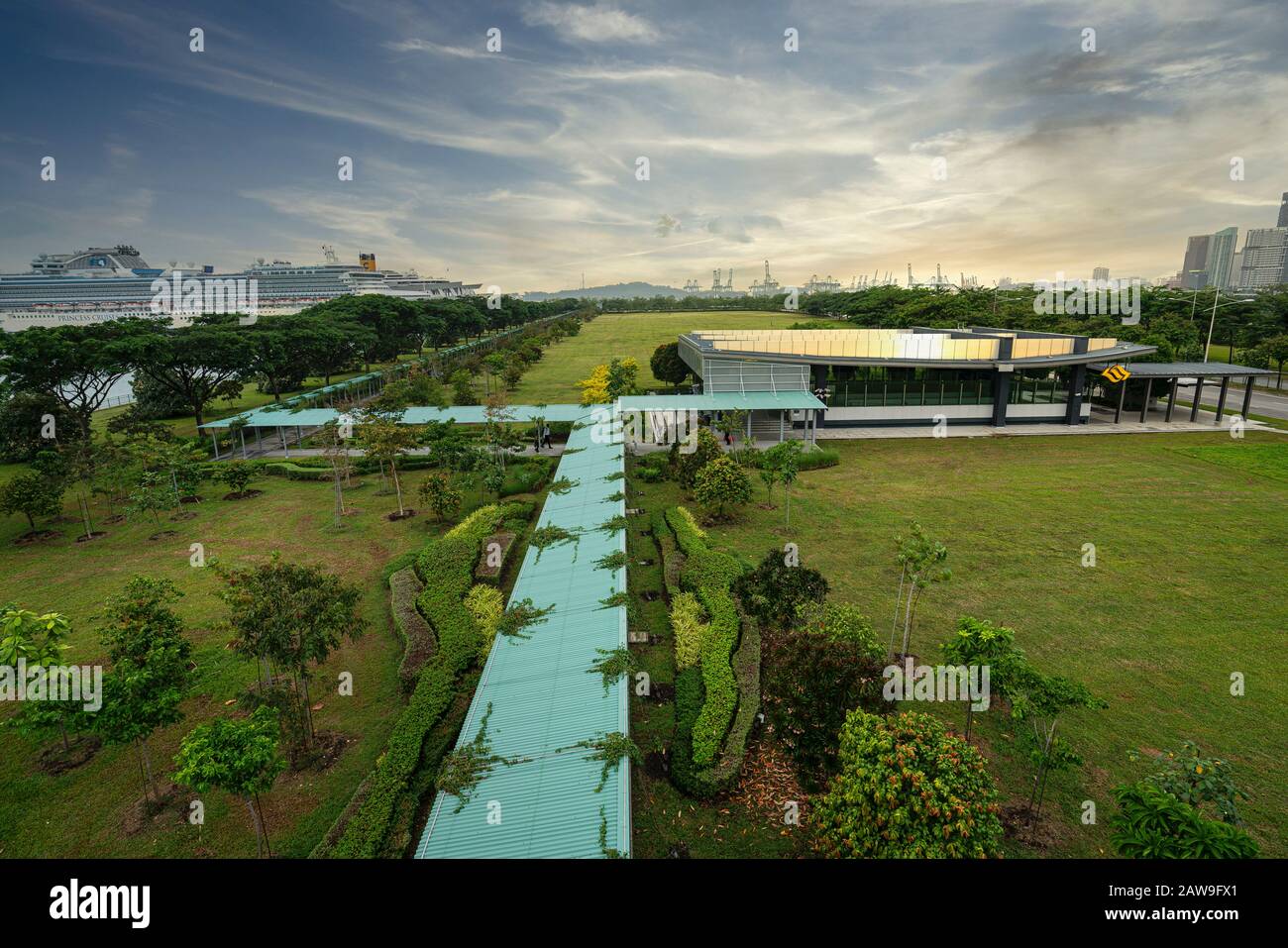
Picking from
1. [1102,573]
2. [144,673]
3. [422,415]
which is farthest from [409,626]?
[422,415]

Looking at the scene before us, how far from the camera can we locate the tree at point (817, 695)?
12.4 metres

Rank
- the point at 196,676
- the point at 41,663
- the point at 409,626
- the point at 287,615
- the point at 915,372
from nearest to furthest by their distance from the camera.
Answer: the point at 41,663 → the point at 196,676 → the point at 287,615 → the point at 409,626 → the point at 915,372

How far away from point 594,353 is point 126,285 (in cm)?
9970

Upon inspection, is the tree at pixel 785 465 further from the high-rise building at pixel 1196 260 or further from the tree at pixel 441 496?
the high-rise building at pixel 1196 260

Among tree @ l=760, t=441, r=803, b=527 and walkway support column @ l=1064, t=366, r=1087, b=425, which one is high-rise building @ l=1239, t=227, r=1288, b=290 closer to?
walkway support column @ l=1064, t=366, r=1087, b=425

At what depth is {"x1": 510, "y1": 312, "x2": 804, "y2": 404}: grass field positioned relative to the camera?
195ft

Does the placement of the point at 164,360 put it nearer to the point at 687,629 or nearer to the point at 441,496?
the point at 441,496

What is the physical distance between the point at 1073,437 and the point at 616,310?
6273 inches

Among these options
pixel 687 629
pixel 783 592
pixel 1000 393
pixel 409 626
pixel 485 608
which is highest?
pixel 1000 393

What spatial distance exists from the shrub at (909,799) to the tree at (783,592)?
5.52 m

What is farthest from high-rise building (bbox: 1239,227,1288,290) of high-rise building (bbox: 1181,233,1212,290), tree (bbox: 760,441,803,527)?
tree (bbox: 760,441,803,527)

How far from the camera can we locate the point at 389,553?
25.0 m

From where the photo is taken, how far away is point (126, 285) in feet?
388

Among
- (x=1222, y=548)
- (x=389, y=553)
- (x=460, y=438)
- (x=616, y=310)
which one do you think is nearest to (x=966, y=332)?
(x=1222, y=548)
